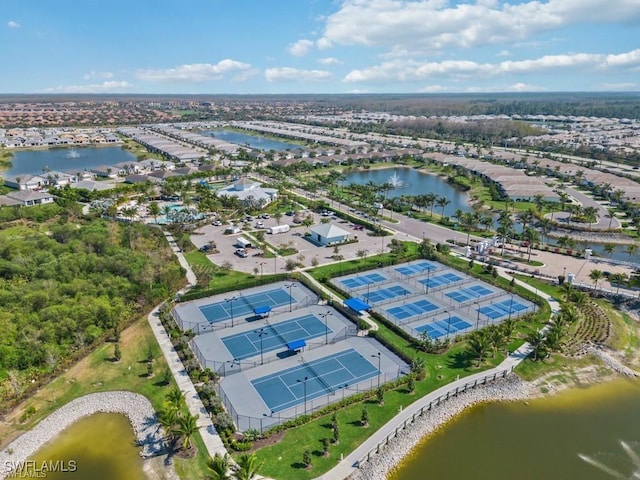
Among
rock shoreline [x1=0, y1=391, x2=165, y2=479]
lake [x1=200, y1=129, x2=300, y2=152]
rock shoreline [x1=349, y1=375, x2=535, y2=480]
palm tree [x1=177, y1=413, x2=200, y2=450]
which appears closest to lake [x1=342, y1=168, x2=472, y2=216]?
lake [x1=200, y1=129, x2=300, y2=152]

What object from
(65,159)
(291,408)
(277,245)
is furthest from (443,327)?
(65,159)

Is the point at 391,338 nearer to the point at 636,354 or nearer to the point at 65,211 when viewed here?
the point at 636,354

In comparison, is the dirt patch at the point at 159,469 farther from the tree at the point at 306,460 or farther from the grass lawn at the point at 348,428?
the tree at the point at 306,460

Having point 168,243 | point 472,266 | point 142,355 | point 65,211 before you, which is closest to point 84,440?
point 142,355

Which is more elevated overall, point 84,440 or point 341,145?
point 341,145

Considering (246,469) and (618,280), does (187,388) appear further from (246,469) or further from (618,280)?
(618,280)
